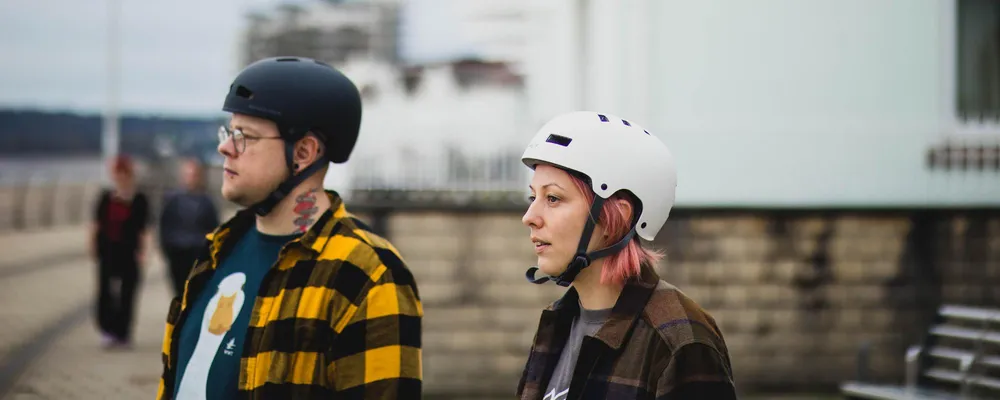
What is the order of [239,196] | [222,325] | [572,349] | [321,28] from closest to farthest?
[572,349], [222,325], [239,196], [321,28]

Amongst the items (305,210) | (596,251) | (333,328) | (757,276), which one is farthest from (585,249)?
(757,276)

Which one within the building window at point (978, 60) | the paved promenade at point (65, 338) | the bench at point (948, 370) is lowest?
the paved promenade at point (65, 338)

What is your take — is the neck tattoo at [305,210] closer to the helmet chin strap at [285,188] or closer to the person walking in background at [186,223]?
the helmet chin strap at [285,188]

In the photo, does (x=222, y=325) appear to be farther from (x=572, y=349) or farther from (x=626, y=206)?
(x=626, y=206)

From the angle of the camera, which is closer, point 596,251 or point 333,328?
point 596,251

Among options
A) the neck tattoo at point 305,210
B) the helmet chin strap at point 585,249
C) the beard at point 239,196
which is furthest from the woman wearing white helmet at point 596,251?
the beard at point 239,196

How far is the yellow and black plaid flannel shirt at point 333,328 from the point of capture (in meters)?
2.60

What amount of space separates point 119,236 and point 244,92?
7.98m

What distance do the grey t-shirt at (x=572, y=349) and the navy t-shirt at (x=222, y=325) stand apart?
2.72ft

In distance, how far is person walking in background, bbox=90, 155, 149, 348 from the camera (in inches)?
406

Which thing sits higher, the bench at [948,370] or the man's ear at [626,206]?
the man's ear at [626,206]

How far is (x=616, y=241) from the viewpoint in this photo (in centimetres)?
234

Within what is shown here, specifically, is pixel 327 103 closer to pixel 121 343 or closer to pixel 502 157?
pixel 502 157

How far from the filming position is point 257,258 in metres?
2.87
